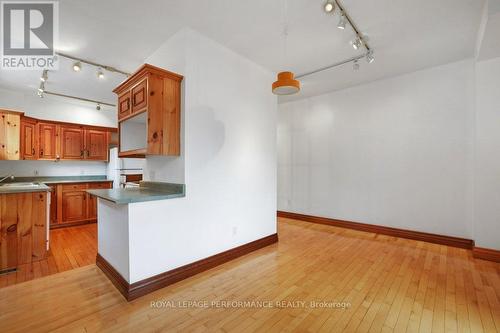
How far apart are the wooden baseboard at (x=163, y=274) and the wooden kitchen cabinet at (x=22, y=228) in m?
1.05

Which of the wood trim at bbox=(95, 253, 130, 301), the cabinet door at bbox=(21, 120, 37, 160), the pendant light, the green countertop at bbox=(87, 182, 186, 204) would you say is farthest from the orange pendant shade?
the cabinet door at bbox=(21, 120, 37, 160)

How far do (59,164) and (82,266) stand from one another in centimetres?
355

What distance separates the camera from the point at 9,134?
3859 mm

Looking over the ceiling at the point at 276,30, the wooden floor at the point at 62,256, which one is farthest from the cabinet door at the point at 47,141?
the wooden floor at the point at 62,256

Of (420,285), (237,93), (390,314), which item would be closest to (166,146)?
(237,93)

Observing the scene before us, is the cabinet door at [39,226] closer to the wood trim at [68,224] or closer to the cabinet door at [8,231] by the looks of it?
the cabinet door at [8,231]

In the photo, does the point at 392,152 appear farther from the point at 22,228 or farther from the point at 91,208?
the point at 91,208

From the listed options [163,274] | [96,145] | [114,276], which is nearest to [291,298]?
[163,274]

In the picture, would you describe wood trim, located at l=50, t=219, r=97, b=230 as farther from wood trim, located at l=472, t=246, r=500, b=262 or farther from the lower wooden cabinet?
wood trim, located at l=472, t=246, r=500, b=262

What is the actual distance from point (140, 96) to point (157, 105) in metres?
0.26

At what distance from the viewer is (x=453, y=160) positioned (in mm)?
3436

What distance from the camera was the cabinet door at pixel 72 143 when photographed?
479 cm

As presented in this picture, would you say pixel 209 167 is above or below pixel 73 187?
above

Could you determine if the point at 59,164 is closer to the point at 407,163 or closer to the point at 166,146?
the point at 166,146
